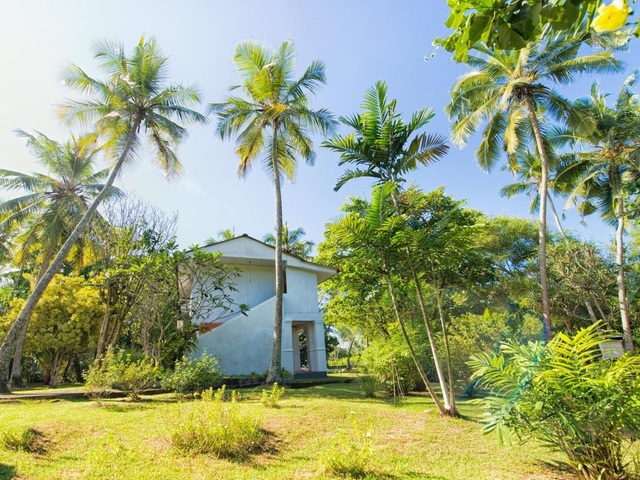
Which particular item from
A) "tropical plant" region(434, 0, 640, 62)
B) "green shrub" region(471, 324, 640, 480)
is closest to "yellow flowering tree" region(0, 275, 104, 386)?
"green shrub" region(471, 324, 640, 480)

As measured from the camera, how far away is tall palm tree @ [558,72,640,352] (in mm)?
17656

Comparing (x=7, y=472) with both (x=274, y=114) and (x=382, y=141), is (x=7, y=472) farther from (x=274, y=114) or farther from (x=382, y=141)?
(x=274, y=114)

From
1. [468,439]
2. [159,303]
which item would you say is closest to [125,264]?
[159,303]

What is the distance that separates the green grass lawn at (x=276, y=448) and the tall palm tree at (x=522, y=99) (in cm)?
1001

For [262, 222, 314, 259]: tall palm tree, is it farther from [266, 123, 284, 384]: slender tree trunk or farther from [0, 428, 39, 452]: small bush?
[0, 428, 39, 452]: small bush

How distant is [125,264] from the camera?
45.5 ft

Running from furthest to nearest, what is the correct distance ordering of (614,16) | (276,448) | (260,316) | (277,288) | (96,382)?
1. (260,316)
2. (277,288)
3. (96,382)
4. (276,448)
5. (614,16)

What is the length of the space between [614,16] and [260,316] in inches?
720

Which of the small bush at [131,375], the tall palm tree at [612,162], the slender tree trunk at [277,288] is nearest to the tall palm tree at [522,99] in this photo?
the tall palm tree at [612,162]

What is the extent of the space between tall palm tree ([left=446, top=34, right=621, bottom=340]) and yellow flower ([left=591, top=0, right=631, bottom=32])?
15.6 m

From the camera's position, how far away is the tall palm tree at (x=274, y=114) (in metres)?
15.2

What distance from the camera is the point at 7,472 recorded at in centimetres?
473

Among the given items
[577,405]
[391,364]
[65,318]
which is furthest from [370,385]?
[65,318]

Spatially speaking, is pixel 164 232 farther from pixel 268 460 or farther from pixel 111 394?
pixel 268 460
